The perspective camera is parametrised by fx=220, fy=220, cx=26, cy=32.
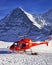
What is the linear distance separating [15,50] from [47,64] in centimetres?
1485

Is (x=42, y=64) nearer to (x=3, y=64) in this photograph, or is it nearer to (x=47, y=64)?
(x=47, y=64)

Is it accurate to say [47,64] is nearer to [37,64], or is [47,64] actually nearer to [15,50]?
[37,64]

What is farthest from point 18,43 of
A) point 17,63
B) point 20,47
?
point 17,63

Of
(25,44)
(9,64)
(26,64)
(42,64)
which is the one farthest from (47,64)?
(25,44)

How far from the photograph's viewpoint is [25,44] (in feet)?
107

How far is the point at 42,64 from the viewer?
18688 millimetres

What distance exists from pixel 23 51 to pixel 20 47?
2.43ft

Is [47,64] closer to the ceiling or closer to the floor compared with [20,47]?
closer to the floor

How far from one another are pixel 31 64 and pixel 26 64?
44 centimetres

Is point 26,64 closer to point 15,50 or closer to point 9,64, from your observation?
point 9,64

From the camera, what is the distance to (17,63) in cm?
1952

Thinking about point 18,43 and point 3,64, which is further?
point 18,43

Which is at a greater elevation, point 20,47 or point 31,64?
point 20,47

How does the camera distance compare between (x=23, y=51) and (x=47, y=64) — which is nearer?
(x=47, y=64)
